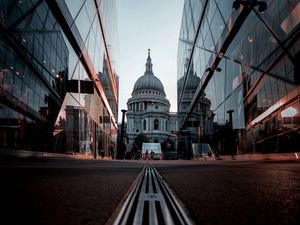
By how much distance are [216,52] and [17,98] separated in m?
8.89

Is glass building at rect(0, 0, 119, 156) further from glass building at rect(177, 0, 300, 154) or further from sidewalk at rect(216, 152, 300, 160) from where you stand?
sidewalk at rect(216, 152, 300, 160)

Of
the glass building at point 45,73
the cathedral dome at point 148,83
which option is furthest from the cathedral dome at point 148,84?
the glass building at point 45,73

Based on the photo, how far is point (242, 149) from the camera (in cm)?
896

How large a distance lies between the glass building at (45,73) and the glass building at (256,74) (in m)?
5.87

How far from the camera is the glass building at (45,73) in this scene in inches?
255

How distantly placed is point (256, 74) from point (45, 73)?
7132mm

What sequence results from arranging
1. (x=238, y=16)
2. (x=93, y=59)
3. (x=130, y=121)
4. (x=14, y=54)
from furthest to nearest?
(x=130, y=121)
(x=93, y=59)
(x=238, y=16)
(x=14, y=54)

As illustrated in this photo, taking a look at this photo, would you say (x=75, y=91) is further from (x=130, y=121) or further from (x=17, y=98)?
(x=130, y=121)

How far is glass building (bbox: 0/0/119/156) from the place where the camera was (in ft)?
21.2

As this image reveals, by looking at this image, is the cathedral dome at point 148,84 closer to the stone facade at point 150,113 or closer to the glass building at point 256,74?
the stone facade at point 150,113

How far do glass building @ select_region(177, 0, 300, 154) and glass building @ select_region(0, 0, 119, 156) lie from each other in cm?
587

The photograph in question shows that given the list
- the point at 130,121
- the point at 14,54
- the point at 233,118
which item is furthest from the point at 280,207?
the point at 130,121

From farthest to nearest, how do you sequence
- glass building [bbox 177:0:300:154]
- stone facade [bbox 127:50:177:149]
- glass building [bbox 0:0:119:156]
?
stone facade [bbox 127:50:177:149] < glass building [bbox 0:0:119:156] < glass building [bbox 177:0:300:154]

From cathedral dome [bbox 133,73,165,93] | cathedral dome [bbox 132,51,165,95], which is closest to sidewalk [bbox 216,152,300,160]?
cathedral dome [bbox 132,51,165,95]
